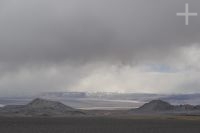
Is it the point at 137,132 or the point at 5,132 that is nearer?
the point at 5,132

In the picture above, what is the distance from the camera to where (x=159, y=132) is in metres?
75.1

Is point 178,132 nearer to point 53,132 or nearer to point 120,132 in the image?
point 120,132

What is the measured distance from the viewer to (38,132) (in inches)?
2854

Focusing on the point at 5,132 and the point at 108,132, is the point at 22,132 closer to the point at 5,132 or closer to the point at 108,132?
the point at 5,132

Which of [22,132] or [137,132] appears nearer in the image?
[22,132]

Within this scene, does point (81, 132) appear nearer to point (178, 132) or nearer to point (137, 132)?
point (137, 132)

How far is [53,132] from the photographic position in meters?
73.3

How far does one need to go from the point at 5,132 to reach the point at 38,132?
5.76 m

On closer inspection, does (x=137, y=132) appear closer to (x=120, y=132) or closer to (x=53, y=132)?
(x=120, y=132)

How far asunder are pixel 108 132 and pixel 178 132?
1301 centimetres

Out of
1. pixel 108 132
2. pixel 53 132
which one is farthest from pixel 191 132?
pixel 53 132

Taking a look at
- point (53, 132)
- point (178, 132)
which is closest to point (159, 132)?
point (178, 132)

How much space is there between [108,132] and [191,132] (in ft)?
49.7

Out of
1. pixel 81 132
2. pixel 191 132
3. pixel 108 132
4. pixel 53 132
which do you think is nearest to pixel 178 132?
pixel 191 132
